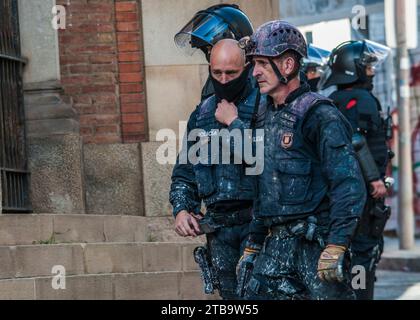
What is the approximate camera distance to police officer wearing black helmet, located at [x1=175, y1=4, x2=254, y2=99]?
9.02 m

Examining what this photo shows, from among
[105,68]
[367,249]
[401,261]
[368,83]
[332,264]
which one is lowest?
[401,261]

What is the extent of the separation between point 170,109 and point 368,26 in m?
11.9

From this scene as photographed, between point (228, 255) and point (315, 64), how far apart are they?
572 centimetres

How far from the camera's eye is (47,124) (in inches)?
508

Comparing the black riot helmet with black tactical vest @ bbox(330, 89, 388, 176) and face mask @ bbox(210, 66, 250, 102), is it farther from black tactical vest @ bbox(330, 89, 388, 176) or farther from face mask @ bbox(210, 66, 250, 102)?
face mask @ bbox(210, 66, 250, 102)

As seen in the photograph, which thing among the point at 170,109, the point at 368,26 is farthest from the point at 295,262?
the point at 368,26

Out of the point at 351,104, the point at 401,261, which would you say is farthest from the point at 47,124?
the point at 401,261

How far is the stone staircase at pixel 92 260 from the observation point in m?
10.5

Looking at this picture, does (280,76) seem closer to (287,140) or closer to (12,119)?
(287,140)

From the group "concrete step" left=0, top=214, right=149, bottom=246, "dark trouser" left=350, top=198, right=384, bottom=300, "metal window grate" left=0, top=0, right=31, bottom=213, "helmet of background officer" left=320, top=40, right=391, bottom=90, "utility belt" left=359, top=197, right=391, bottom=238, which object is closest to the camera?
"concrete step" left=0, top=214, right=149, bottom=246

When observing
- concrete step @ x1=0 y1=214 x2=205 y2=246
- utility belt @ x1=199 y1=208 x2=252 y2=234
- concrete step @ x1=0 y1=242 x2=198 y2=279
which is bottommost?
concrete step @ x1=0 y1=242 x2=198 y2=279

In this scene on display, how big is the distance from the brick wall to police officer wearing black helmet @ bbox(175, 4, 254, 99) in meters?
4.21

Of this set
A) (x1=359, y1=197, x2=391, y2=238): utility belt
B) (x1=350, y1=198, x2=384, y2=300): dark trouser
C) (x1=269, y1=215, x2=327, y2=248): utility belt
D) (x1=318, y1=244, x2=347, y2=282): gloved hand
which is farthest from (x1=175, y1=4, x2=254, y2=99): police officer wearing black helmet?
(x1=359, y1=197, x2=391, y2=238): utility belt

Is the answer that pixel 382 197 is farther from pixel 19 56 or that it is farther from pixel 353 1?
pixel 353 1
